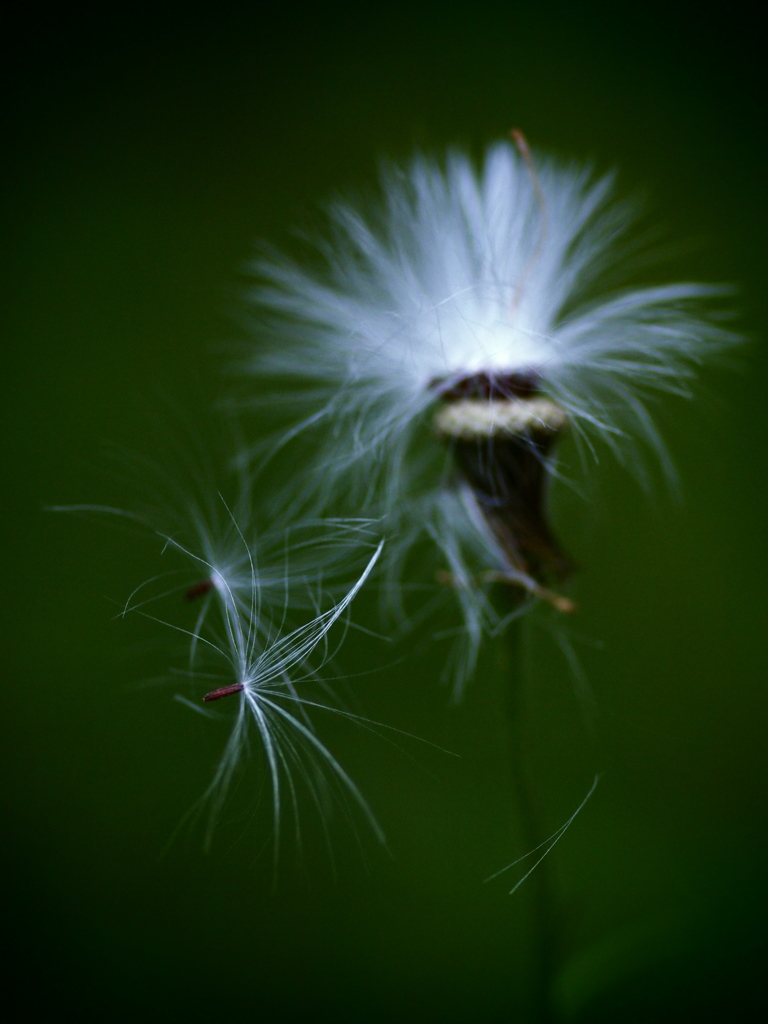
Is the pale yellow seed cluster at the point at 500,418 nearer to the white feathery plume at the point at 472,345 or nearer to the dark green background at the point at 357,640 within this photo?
the white feathery plume at the point at 472,345

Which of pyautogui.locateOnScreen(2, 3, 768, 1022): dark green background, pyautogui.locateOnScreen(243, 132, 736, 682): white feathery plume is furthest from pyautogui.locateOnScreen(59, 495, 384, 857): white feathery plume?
pyautogui.locateOnScreen(2, 3, 768, 1022): dark green background

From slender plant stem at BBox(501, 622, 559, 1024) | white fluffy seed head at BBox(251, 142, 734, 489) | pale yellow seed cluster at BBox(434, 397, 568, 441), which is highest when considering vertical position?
white fluffy seed head at BBox(251, 142, 734, 489)


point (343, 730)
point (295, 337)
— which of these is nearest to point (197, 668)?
point (295, 337)

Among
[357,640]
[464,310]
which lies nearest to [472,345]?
[464,310]

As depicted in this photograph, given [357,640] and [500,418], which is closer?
[500,418]

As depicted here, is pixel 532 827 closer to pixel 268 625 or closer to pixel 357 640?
pixel 268 625

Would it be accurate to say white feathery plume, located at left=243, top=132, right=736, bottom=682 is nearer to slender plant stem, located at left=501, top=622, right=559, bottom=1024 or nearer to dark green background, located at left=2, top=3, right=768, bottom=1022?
slender plant stem, located at left=501, top=622, right=559, bottom=1024

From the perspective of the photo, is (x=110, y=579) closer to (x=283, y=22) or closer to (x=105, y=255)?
(x=105, y=255)
